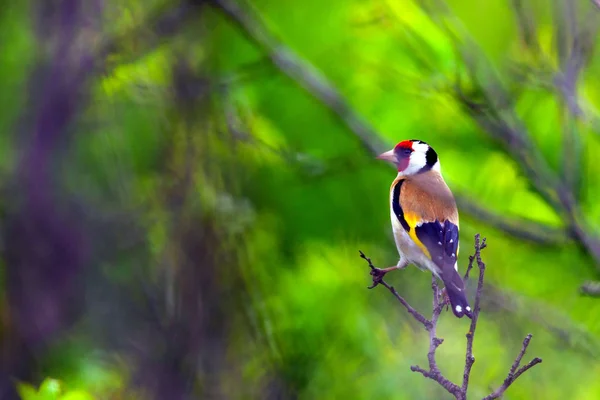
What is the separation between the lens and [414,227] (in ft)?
9.48

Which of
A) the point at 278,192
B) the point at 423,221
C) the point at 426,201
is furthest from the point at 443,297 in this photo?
the point at 278,192

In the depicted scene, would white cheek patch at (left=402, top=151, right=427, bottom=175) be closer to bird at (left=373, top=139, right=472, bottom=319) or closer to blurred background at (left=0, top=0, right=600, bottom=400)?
bird at (left=373, top=139, right=472, bottom=319)

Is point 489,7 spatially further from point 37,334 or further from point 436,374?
point 436,374

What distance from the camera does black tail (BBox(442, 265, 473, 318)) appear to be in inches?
96.5

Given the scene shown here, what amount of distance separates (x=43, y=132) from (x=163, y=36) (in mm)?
1249

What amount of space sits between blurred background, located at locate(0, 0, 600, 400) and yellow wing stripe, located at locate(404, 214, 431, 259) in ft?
1.83

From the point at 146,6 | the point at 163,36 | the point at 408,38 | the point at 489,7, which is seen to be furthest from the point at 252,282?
the point at 489,7

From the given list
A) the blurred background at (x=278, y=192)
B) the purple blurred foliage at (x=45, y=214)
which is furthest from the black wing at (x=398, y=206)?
the purple blurred foliage at (x=45, y=214)

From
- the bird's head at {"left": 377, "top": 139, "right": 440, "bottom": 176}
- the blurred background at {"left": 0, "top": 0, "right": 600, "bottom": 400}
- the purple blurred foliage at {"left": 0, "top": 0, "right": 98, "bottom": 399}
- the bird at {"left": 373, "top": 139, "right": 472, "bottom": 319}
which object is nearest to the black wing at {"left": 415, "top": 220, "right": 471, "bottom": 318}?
the bird at {"left": 373, "top": 139, "right": 472, "bottom": 319}

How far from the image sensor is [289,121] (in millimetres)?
6559

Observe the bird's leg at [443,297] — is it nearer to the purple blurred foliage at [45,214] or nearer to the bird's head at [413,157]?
the bird's head at [413,157]

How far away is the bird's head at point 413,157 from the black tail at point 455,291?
37cm

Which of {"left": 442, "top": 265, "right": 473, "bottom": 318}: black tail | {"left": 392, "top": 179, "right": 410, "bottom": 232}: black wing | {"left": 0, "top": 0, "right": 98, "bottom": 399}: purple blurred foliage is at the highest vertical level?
{"left": 442, "top": 265, "right": 473, "bottom": 318}: black tail

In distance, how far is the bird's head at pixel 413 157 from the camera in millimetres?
A: 2714
